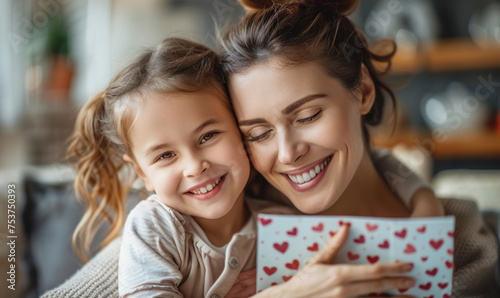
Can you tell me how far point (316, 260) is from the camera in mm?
508

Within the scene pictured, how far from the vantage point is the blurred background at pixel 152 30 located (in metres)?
1.01

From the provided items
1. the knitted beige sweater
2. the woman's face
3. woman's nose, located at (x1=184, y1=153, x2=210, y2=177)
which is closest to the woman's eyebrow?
the woman's face

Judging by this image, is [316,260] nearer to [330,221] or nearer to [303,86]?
[330,221]

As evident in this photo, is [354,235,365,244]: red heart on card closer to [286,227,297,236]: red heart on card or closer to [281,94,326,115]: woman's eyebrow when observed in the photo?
[286,227,297,236]: red heart on card

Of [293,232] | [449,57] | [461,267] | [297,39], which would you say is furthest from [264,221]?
[449,57]

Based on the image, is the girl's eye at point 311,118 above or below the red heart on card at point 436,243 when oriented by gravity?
above

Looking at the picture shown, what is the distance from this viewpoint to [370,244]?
492 mm

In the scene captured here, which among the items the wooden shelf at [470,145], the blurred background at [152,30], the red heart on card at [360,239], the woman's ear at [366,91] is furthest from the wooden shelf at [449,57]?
the red heart on card at [360,239]

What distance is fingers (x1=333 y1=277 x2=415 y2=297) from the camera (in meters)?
0.50

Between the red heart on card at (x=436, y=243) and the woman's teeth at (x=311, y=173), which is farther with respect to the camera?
the woman's teeth at (x=311, y=173)

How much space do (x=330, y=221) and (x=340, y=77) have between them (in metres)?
0.20

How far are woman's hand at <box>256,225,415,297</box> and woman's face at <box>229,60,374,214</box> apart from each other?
0.12m

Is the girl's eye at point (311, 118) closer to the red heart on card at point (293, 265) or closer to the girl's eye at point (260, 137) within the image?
the girl's eye at point (260, 137)

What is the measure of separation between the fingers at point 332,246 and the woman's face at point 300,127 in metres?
0.11
